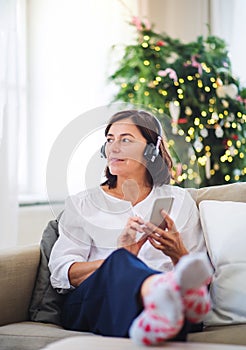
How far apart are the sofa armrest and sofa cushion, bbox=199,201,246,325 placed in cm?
56

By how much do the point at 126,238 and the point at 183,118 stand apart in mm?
1592

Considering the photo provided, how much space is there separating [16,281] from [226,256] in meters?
0.64

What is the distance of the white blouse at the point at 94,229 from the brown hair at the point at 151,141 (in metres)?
0.04

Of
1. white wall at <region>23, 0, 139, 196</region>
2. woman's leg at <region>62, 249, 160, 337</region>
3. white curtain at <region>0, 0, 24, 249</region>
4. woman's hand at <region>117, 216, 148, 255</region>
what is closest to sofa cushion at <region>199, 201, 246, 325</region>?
woman's hand at <region>117, 216, 148, 255</region>

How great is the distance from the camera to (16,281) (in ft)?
7.29

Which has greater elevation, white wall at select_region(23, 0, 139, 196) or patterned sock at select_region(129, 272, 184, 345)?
white wall at select_region(23, 0, 139, 196)

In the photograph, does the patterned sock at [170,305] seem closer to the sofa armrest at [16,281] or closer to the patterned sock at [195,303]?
the patterned sock at [195,303]

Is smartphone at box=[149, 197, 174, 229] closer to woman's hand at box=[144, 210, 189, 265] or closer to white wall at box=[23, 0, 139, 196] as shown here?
woman's hand at box=[144, 210, 189, 265]

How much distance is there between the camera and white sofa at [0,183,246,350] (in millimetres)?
1991

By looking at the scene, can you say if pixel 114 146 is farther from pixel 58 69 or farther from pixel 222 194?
pixel 58 69

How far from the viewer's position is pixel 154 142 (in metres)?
2.21

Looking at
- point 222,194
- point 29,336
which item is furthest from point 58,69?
point 29,336

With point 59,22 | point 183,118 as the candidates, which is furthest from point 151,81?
point 59,22

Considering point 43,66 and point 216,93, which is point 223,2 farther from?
point 43,66
